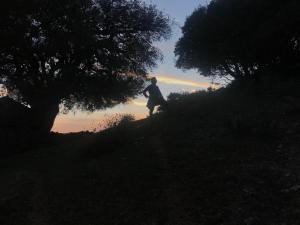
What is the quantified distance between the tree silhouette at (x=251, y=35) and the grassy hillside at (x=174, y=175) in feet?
23.6

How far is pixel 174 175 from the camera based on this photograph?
12.7 m

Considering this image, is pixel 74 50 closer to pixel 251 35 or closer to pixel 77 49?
pixel 77 49

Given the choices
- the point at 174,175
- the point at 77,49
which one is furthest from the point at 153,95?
the point at 77,49

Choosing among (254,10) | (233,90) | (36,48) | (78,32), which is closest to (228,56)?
(254,10)

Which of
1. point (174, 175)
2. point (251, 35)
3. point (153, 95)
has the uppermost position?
point (251, 35)

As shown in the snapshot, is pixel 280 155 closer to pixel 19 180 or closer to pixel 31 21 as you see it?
pixel 19 180

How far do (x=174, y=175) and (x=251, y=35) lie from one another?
622 inches

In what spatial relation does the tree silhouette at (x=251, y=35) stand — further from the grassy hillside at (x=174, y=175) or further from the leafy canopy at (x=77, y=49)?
the grassy hillside at (x=174, y=175)

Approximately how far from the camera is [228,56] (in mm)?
28500

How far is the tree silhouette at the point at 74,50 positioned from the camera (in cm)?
2591

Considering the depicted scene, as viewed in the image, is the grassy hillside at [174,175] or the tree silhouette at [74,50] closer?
the grassy hillside at [174,175]

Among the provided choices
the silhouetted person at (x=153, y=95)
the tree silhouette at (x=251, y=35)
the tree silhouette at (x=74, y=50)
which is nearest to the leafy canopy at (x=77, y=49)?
the tree silhouette at (x=74, y=50)

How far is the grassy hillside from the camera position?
418 inches

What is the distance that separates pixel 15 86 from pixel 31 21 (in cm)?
378
